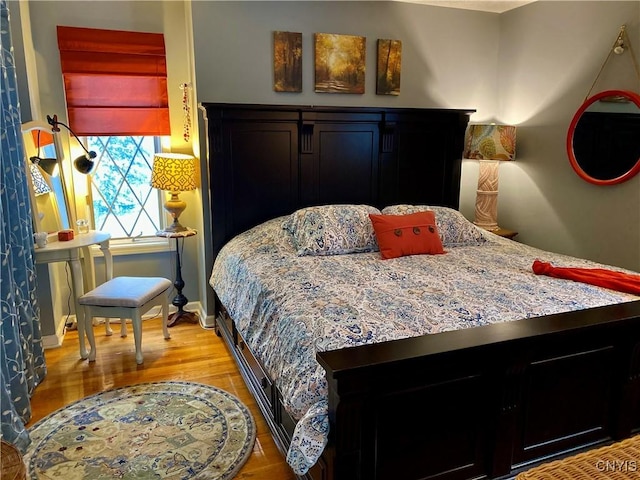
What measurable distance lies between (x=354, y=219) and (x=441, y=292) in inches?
41.8

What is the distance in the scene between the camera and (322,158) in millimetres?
3723

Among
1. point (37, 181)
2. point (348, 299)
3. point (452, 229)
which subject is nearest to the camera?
point (348, 299)

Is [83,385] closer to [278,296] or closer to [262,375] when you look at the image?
[262,375]

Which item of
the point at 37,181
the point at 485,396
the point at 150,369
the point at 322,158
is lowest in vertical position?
the point at 150,369

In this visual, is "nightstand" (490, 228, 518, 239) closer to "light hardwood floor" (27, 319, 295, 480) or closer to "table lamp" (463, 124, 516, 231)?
"table lamp" (463, 124, 516, 231)

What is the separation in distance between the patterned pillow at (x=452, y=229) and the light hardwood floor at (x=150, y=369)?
1.56m

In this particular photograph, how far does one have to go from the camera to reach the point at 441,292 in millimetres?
2293

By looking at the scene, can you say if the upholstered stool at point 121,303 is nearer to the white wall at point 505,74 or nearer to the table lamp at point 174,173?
the table lamp at point 174,173

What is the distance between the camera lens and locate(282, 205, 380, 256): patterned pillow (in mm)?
3049

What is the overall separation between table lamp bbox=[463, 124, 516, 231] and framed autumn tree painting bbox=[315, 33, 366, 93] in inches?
39.9

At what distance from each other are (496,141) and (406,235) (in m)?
1.37

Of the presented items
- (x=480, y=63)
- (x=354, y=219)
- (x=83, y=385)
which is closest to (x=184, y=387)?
(x=83, y=385)

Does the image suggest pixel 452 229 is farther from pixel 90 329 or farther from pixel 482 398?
pixel 90 329

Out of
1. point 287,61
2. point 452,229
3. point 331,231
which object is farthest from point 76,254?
point 452,229
